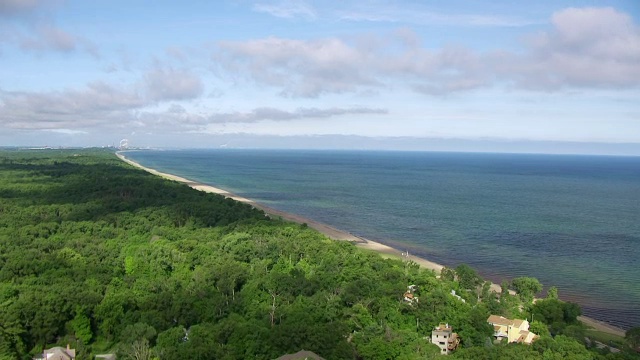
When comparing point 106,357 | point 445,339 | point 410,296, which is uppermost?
point 410,296

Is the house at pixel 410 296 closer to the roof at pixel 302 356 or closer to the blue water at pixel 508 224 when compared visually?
the roof at pixel 302 356

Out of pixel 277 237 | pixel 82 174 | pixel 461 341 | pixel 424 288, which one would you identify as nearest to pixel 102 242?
pixel 277 237

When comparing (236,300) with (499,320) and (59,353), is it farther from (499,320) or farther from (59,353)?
(499,320)

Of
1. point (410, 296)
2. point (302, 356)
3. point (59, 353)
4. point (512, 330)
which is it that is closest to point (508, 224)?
point (410, 296)

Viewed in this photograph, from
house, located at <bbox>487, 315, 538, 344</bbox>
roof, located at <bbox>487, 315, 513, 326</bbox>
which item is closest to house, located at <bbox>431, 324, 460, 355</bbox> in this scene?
house, located at <bbox>487, 315, 538, 344</bbox>

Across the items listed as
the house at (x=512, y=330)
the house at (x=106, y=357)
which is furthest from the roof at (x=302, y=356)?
the house at (x=512, y=330)

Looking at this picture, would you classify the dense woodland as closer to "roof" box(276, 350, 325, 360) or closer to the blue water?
"roof" box(276, 350, 325, 360)
